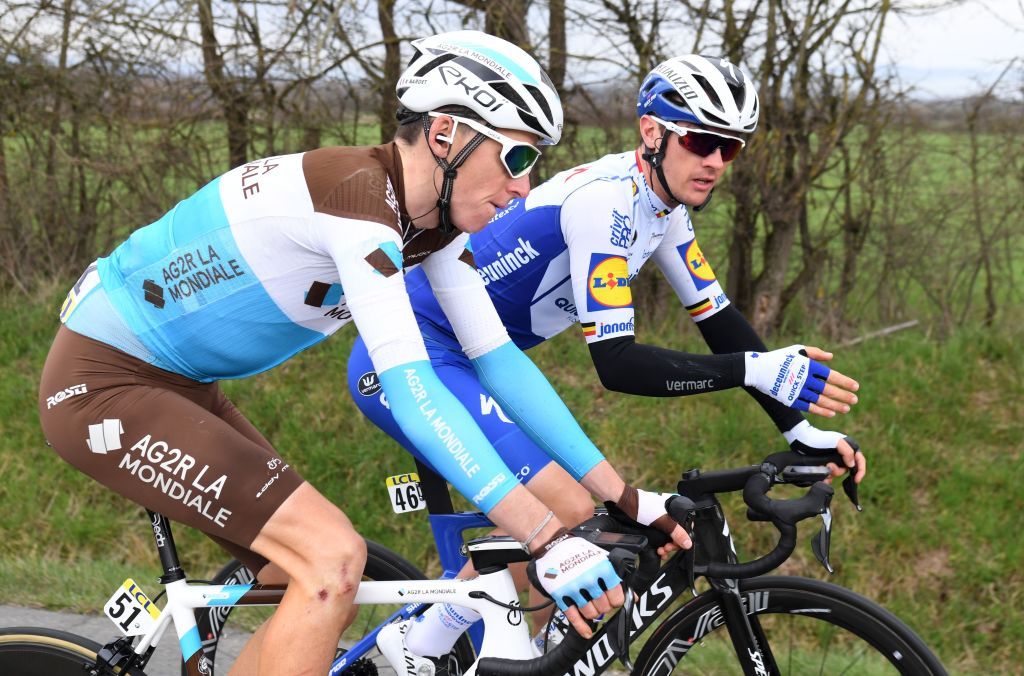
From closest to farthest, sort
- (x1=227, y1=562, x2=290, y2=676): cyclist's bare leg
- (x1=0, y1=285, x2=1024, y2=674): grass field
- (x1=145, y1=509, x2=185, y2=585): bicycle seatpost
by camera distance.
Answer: (x1=227, y1=562, x2=290, y2=676): cyclist's bare leg → (x1=145, y1=509, x2=185, y2=585): bicycle seatpost → (x1=0, y1=285, x2=1024, y2=674): grass field

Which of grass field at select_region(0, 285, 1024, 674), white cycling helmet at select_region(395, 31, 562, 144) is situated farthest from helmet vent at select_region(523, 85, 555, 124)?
grass field at select_region(0, 285, 1024, 674)

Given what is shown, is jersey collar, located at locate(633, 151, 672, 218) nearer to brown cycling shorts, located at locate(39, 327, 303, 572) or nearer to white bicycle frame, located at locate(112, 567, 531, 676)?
white bicycle frame, located at locate(112, 567, 531, 676)

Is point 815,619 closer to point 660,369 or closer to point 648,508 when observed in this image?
point 648,508

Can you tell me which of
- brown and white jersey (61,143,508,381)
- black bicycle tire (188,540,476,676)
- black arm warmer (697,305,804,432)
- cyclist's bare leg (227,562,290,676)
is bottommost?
black bicycle tire (188,540,476,676)

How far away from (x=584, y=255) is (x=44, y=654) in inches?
73.0

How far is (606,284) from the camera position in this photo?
9.86 feet

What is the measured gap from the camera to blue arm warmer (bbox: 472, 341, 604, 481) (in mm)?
2701

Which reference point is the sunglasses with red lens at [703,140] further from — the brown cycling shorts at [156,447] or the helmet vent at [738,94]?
the brown cycling shorts at [156,447]

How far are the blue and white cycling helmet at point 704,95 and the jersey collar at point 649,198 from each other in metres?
0.21

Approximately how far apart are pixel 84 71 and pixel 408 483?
6336 mm

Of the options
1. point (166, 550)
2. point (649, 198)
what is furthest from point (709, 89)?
point (166, 550)

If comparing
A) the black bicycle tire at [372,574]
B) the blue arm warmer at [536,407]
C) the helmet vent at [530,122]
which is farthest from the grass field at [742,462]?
the helmet vent at [530,122]

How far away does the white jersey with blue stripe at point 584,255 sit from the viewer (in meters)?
3.02

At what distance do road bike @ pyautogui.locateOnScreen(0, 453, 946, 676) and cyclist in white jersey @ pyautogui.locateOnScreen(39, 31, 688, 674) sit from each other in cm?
13
